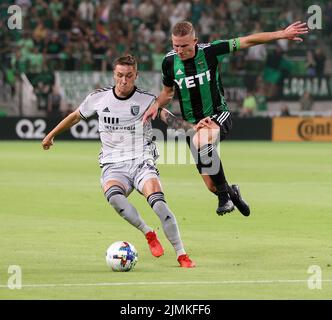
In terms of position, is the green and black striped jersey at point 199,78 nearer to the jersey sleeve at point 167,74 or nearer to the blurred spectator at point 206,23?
the jersey sleeve at point 167,74

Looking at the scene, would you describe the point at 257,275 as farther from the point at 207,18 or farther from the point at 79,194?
the point at 207,18

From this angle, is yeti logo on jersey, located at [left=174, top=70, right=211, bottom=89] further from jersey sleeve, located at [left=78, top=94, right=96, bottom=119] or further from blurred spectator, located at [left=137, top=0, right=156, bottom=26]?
blurred spectator, located at [left=137, top=0, right=156, bottom=26]

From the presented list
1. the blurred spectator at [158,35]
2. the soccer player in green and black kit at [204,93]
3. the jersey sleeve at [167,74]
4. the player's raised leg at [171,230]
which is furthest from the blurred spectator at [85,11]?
the player's raised leg at [171,230]

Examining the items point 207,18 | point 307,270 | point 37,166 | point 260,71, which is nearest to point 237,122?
point 260,71

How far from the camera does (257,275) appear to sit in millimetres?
9703

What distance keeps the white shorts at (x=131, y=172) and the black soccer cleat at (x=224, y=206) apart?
169 centimetres

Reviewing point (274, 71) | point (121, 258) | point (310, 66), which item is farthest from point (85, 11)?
point (121, 258)

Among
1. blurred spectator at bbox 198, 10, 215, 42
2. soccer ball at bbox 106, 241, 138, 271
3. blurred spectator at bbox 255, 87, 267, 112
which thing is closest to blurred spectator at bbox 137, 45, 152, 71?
blurred spectator at bbox 198, 10, 215, 42

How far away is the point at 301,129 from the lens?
33.4m

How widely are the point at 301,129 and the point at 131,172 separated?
2299 cm

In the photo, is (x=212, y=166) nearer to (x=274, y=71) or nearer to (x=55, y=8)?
(x=274, y=71)

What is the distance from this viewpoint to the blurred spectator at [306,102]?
33625 mm

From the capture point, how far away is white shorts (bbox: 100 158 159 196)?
10.8m
